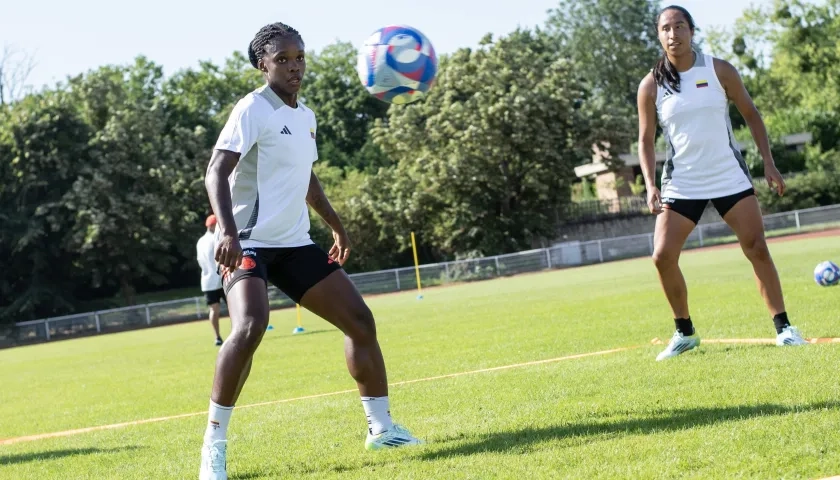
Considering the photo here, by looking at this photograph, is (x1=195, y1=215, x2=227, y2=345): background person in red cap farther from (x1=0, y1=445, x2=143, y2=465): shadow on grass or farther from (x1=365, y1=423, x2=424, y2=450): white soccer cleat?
(x1=365, y1=423, x2=424, y2=450): white soccer cleat

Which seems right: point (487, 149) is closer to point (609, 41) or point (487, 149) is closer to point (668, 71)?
point (668, 71)

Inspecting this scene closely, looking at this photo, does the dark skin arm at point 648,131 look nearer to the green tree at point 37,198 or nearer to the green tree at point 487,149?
the green tree at point 487,149

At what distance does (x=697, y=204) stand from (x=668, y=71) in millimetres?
1078

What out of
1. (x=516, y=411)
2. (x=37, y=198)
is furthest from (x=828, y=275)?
(x=37, y=198)

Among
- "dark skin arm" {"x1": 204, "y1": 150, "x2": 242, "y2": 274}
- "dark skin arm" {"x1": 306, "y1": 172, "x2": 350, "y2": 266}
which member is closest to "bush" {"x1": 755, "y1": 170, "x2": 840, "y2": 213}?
"dark skin arm" {"x1": 306, "y1": 172, "x2": 350, "y2": 266}

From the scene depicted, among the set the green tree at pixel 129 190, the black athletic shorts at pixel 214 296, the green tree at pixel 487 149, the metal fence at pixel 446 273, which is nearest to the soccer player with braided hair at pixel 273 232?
the black athletic shorts at pixel 214 296

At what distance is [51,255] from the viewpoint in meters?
45.3

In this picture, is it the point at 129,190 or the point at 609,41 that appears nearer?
the point at 129,190

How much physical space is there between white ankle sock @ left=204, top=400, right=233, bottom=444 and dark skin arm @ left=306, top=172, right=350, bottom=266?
149 cm

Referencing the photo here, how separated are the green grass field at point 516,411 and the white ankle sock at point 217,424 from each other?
27 centimetres

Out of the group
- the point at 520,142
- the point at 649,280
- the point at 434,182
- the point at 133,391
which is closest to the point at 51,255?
the point at 434,182

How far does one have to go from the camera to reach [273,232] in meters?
5.48

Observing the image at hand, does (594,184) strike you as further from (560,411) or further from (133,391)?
(560,411)

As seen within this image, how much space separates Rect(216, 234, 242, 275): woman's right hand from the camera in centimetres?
503
